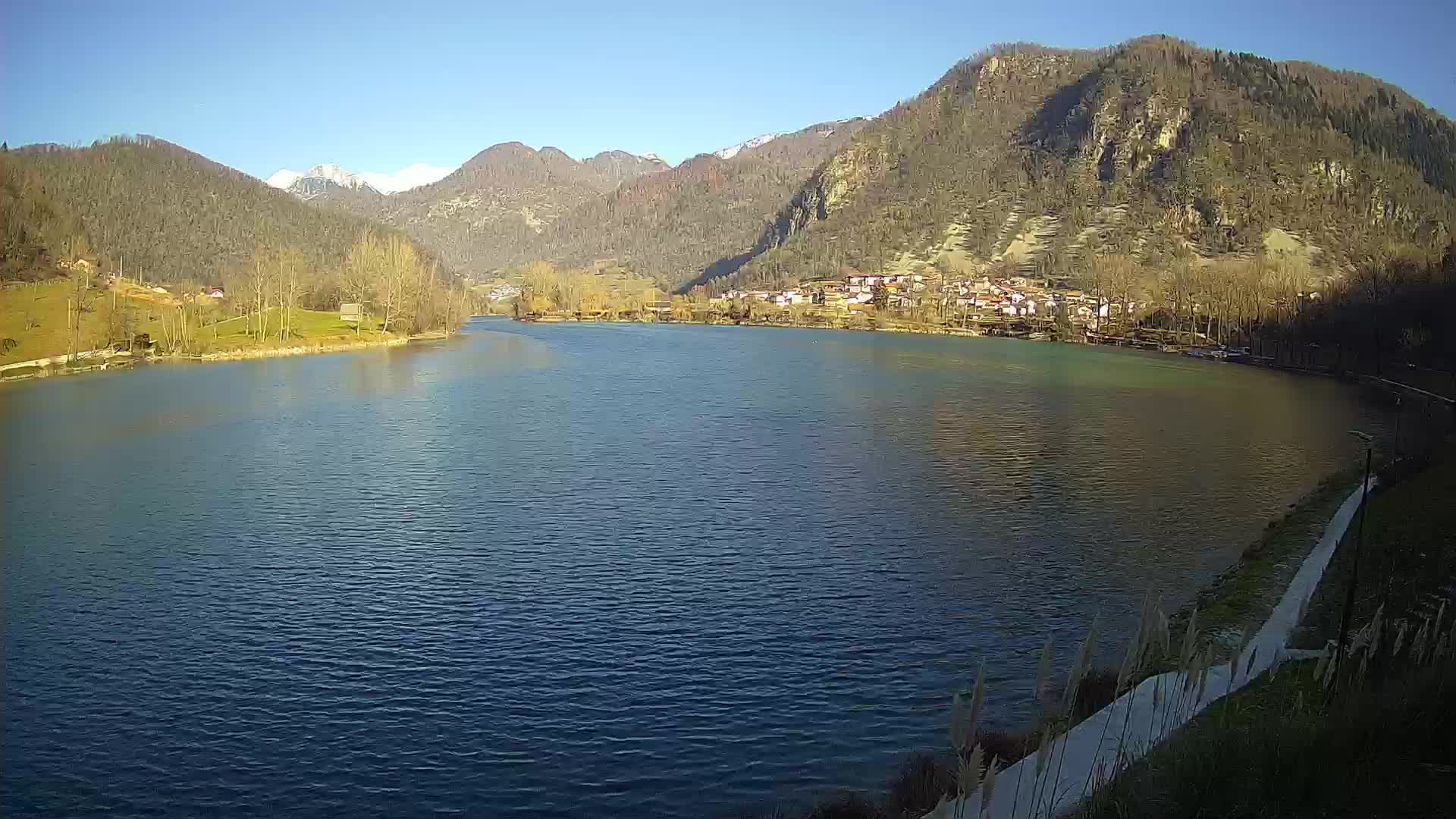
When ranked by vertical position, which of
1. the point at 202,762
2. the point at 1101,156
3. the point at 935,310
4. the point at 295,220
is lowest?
the point at 202,762

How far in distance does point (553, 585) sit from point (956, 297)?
126m

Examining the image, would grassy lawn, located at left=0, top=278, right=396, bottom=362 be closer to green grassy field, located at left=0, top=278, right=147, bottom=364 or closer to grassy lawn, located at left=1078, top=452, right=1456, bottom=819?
green grassy field, located at left=0, top=278, right=147, bottom=364

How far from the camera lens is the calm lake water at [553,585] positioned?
11.6 m

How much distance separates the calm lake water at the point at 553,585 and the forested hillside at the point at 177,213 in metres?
97.0

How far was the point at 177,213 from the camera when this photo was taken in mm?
151875

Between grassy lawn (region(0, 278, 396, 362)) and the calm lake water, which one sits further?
grassy lawn (region(0, 278, 396, 362))

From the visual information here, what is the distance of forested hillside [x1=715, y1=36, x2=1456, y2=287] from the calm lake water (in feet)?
351

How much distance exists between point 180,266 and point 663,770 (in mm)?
145961

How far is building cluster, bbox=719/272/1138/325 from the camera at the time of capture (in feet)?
399

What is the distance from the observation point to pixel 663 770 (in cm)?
1143

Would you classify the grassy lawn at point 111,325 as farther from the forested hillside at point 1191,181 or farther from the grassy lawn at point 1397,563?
the forested hillside at point 1191,181

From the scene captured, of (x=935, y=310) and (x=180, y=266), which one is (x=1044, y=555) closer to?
(x=935, y=310)

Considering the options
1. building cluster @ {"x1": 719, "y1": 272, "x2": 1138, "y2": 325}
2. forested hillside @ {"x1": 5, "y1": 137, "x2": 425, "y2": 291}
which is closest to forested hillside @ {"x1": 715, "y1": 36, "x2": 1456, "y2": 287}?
building cluster @ {"x1": 719, "y1": 272, "x2": 1138, "y2": 325}

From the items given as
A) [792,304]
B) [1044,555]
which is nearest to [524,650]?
[1044,555]
